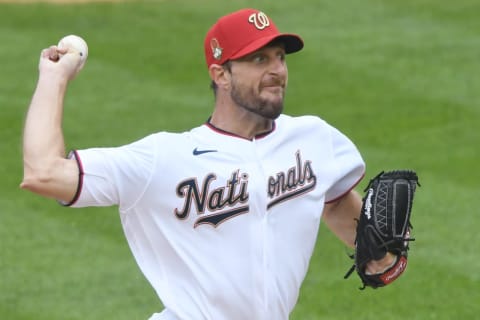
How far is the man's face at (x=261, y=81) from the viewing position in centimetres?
500

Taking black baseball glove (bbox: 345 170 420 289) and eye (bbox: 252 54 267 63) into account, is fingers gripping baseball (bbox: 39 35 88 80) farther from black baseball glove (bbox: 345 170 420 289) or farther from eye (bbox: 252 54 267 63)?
black baseball glove (bbox: 345 170 420 289)

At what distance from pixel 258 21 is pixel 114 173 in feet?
3.06

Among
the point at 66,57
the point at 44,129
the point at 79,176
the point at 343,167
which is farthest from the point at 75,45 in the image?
the point at 343,167

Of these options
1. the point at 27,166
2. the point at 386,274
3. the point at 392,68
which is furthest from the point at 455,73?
the point at 27,166

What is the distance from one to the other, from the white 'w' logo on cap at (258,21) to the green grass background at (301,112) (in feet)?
11.7

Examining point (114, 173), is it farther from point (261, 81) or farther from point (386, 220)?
point (386, 220)

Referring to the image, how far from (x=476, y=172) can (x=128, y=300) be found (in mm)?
3939

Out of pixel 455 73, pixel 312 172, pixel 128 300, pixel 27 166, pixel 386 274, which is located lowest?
pixel 455 73

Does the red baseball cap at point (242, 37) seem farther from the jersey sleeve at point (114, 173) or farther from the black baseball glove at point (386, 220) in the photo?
the black baseball glove at point (386, 220)

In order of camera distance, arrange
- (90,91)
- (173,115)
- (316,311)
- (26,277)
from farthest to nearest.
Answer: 1. (90,91)
2. (173,115)
3. (26,277)
4. (316,311)

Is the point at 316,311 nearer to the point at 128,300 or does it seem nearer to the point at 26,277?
the point at 128,300

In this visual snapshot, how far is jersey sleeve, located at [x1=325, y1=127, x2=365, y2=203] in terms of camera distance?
5.26 meters

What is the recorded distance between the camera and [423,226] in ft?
32.5

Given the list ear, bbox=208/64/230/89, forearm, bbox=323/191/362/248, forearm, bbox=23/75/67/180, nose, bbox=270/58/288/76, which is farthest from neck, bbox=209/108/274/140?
forearm, bbox=23/75/67/180
